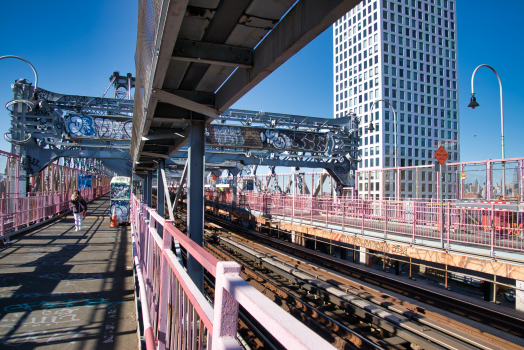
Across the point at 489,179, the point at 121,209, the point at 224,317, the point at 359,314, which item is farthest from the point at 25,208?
the point at 489,179

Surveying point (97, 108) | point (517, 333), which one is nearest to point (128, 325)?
point (517, 333)

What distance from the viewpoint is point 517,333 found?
684 cm

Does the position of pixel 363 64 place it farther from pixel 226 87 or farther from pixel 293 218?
pixel 226 87

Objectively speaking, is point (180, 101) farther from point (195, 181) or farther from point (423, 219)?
point (423, 219)

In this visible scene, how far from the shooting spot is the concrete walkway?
489 centimetres

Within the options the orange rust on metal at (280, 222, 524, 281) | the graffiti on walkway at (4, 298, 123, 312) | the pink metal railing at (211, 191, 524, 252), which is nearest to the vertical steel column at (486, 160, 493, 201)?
the pink metal railing at (211, 191, 524, 252)

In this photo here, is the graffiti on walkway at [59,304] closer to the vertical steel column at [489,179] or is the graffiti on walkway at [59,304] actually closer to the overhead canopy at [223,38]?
the overhead canopy at [223,38]

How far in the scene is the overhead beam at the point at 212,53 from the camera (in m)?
3.43

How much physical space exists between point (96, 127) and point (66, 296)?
15.3m

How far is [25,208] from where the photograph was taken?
1509cm

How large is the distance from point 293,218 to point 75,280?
12466 millimetres

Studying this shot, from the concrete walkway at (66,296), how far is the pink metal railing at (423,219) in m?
9.32

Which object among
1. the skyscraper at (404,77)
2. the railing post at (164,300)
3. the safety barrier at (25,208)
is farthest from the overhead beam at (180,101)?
the skyscraper at (404,77)

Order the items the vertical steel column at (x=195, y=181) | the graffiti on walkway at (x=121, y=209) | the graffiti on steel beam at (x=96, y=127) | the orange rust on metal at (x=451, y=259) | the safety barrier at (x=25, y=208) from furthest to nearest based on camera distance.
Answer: the graffiti on steel beam at (x=96, y=127)
the graffiti on walkway at (x=121, y=209)
the safety barrier at (x=25, y=208)
the orange rust on metal at (x=451, y=259)
the vertical steel column at (x=195, y=181)
